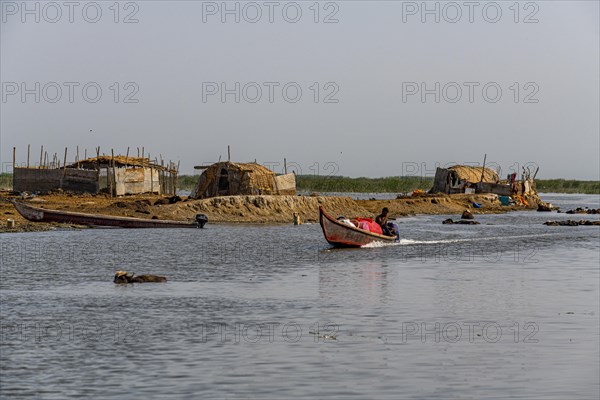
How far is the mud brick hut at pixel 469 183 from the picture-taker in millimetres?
78688

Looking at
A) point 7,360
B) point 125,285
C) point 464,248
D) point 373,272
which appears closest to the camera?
point 7,360

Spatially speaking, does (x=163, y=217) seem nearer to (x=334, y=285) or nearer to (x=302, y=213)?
(x=302, y=213)

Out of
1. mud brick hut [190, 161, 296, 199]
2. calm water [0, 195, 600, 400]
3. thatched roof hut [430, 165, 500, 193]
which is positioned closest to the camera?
calm water [0, 195, 600, 400]

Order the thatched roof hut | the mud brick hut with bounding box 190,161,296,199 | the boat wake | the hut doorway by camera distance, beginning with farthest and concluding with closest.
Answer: the thatched roof hut → the hut doorway → the mud brick hut with bounding box 190,161,296,199 → the boat wake

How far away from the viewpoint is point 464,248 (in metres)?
36.5

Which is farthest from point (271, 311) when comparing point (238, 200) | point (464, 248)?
point (238, 200)

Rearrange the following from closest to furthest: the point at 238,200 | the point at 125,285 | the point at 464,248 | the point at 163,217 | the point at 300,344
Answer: the point at 300,344
the point at 125,285
the point at 464,248
the point at 163,217
the point at 238,200

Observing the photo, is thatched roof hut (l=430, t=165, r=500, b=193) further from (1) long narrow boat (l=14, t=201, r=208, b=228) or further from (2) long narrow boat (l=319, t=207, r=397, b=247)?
(2) long narrow boat (l=319, t=207, r=397, b=247)

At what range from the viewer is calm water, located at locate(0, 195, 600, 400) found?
1166 centimetres

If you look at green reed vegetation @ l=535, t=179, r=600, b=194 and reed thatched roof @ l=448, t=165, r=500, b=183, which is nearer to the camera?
reed thatched roof @ l=448, t=165, r=500, b=183

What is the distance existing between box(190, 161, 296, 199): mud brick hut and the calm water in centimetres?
2042

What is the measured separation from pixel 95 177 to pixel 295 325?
142 feet

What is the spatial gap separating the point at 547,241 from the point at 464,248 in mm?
6800

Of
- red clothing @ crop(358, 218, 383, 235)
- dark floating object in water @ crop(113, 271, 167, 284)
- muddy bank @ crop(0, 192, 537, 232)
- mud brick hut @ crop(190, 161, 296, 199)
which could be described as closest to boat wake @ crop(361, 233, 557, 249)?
red clothing @ crop(358, 218, 383, 235)
